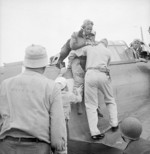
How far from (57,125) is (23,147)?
1.39 ft

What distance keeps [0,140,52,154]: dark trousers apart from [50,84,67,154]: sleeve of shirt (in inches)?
5.3

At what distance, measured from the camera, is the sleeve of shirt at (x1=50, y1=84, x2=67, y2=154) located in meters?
3.03

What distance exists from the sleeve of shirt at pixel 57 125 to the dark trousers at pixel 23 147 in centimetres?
13

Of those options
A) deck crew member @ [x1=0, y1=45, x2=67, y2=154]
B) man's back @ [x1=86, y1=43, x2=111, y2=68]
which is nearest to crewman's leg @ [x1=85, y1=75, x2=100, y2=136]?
man's back @ [x1=86, y1=43, x2=111, y2=68]

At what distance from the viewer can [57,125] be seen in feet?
9.95

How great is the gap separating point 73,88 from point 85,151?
1178 mm

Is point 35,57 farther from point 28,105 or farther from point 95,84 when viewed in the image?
point 95,84

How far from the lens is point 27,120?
2.98 m

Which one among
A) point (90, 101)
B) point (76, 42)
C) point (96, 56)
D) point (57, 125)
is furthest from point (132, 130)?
point (76, 42)

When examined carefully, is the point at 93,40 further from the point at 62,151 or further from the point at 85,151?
the point at 62,151

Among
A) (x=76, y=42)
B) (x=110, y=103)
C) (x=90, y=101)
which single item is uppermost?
(x=76, y=42)

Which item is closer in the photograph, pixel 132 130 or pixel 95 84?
pixel 132 130

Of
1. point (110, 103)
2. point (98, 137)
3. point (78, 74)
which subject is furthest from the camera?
point (78, 74)

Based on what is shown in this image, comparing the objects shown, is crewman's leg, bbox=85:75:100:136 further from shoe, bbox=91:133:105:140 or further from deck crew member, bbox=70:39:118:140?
shoe, bbox=91:133:105:140
